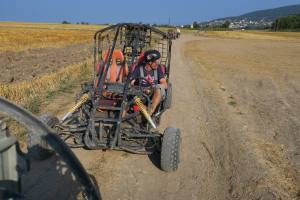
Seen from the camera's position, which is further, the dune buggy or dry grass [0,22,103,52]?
dry grass [0,22,103,52]

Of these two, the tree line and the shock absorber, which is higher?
the shock absorber

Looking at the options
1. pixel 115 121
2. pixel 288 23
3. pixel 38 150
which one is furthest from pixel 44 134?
pixel 288 23

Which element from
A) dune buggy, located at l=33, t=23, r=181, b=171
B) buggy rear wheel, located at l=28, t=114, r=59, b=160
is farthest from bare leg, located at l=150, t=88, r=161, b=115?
buggy rear wheel, located at l=28, t=114, r=59, b=160

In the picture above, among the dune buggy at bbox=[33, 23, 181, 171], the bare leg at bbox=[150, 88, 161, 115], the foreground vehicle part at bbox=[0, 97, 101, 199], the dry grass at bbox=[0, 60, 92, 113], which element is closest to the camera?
the foreground vehicle part at bbox=[0, 97, 101, 199]

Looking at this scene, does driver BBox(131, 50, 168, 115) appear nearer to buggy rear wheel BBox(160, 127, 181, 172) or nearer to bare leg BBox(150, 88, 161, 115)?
bare leg BBox(150, 88, 161, 115)

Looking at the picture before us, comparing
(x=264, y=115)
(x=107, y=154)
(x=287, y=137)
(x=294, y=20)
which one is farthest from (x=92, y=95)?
(x=294, y=20)

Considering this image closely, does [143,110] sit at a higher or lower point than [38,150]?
higher

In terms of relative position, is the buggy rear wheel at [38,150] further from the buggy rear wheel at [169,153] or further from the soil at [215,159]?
the buggy rear wheel at [169,153]

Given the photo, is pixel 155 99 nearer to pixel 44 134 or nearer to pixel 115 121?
pixel 115 121

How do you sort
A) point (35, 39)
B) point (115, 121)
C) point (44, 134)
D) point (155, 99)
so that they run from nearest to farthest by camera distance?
point (44, 134)
point (115, 121)
point (155, 99)
point (35, 39)

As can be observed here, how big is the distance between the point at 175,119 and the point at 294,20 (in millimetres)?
119967

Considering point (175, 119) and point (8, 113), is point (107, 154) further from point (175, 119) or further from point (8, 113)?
point (8, 113)

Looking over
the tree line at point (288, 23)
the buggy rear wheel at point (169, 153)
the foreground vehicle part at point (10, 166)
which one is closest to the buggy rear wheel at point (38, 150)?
the buggy rear wheel at point (169, 153)

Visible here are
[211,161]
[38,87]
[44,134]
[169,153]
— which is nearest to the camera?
[44,134]
